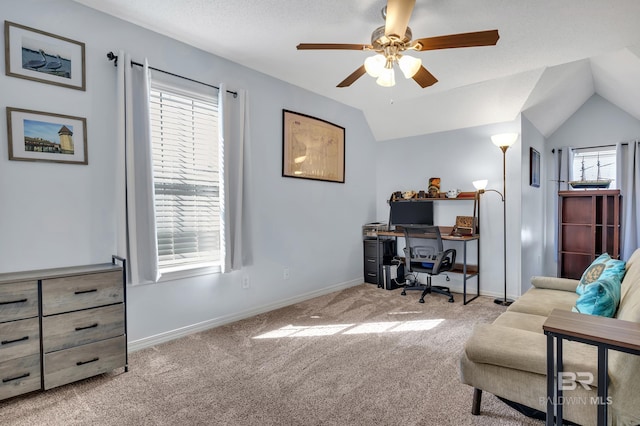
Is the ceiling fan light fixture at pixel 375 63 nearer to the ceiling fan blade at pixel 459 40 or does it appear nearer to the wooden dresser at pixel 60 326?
the ceiling fan blade at pixel 459 40

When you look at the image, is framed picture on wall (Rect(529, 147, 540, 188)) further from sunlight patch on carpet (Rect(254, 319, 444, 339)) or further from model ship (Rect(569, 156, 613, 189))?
sunlight patch on carpet (Rect(254, 319, 444, 339))

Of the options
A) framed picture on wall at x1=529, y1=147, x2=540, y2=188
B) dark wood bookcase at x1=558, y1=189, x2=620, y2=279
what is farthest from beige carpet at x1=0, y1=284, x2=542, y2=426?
dark wood bookcase at x1=558, y1=189, x2=620, y2=279

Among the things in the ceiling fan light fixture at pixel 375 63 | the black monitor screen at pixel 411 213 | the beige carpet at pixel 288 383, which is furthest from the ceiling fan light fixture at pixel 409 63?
the black monitor screen at pixel 411 213

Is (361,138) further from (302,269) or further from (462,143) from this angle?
(302,269)

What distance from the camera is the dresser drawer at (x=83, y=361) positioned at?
6.50 ft

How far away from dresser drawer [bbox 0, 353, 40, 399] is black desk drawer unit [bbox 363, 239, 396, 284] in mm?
3685

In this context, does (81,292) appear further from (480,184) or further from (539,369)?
(480,184)

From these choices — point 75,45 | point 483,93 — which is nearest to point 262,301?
point 75,45

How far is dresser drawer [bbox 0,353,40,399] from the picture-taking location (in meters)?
1.84

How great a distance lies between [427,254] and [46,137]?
150 inches

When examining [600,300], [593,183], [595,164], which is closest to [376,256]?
[600,300]

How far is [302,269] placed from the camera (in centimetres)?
399

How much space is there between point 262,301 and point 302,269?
0.67m

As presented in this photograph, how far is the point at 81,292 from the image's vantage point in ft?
6.83
